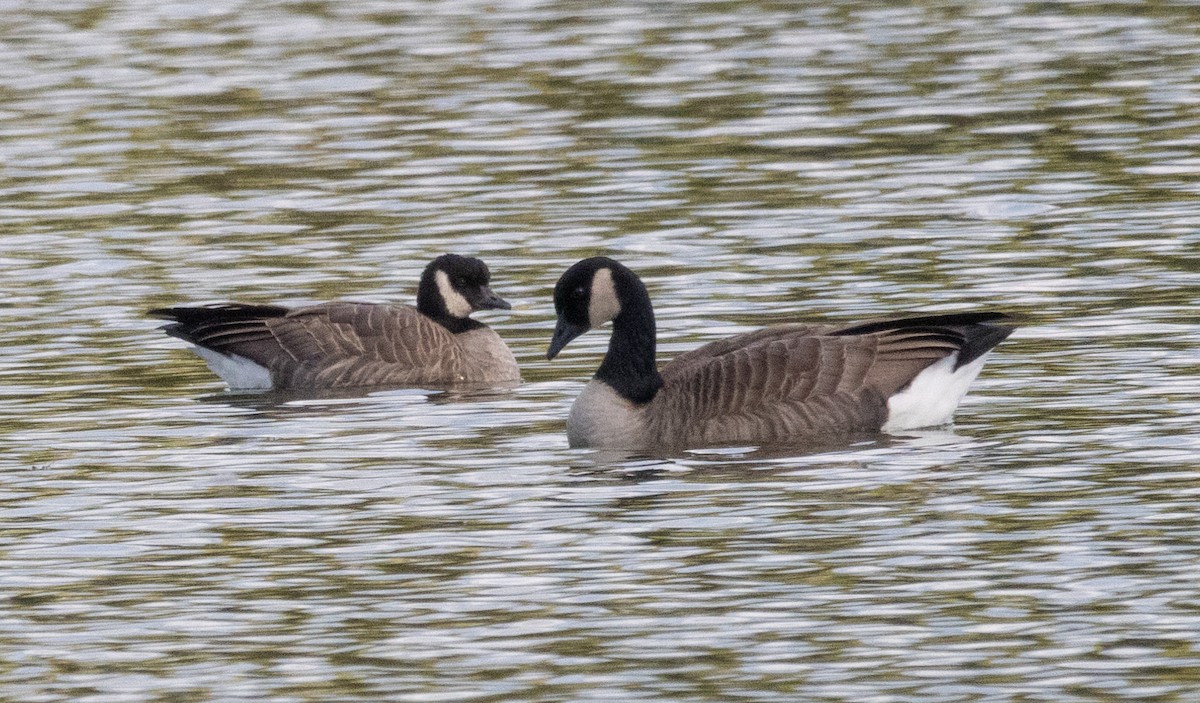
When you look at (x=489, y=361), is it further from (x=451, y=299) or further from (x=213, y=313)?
(x=213, y=313)

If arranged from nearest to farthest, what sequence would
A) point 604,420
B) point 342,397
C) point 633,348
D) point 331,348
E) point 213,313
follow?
point 604,420 → point 633,348 → point 342,397 → point 213,313 → point 331,348

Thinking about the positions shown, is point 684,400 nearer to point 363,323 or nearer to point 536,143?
point 363,323

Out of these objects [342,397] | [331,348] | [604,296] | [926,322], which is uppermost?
[604,296]

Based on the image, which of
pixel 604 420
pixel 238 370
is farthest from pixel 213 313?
pixel 604 420

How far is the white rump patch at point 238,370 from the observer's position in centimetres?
1861

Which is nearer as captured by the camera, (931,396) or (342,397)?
(931,396)

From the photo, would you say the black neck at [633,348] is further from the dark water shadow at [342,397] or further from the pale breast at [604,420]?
the dark water shadow at [342,397]

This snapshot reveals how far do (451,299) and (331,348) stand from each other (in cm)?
119

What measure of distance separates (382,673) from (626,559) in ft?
7.08

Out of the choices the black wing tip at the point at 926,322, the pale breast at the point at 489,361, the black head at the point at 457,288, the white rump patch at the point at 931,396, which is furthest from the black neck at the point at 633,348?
the black head at the point at 457,288

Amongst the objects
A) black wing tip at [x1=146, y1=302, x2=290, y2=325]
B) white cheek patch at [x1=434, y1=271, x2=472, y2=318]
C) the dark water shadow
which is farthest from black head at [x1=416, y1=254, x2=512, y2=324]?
black wing tip at [x1=146, y1=302, x2=290, y2=325]

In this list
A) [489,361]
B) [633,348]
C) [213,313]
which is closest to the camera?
[633,348]

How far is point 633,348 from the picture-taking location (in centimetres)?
1586

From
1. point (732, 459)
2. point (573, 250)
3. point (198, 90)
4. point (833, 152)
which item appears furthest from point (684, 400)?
point (198, 90)
